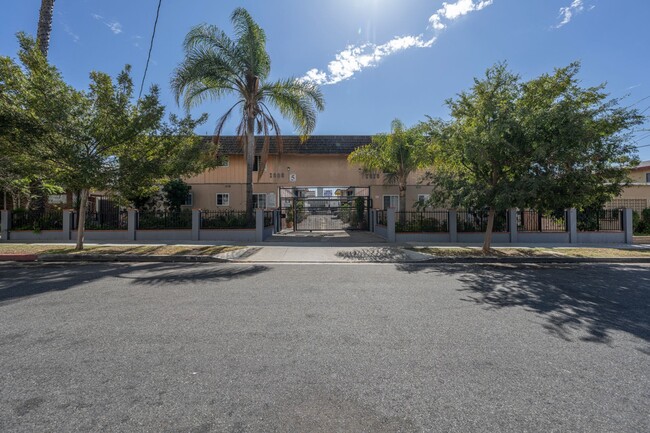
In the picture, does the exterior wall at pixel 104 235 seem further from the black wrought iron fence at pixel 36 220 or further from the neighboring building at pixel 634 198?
the neighboring building at pixel 634 198

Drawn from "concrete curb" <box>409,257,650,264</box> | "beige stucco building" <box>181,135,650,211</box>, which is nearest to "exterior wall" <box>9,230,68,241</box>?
"beige stucco building" <box>181,135,650,211</box>

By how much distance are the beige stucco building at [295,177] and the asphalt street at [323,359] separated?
1703 cm

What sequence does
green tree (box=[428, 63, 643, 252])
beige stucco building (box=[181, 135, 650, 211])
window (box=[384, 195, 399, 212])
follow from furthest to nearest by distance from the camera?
1. window (box=[384, 195, 399, 212])
2. beige stucco building (box=[181, 135, 650, 211])
3. green tree (box=[428, 63, 643, 252])

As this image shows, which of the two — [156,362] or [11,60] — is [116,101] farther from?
[156,362]

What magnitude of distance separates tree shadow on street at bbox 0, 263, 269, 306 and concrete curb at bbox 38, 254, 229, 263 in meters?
0.65

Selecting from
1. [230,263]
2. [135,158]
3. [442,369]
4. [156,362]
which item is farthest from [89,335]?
[135,158]

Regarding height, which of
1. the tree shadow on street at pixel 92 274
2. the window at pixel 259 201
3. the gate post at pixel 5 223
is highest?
the window at pixel 259 201

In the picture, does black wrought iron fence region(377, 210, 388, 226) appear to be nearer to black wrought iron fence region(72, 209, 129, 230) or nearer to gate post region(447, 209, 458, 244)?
gate post region(447, 209, 458, 244)

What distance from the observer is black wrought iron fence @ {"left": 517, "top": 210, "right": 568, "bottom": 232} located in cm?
1645

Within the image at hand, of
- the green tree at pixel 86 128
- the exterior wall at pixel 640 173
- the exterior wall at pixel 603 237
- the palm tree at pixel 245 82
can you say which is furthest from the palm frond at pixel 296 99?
the exterior wall at pixel 640 173

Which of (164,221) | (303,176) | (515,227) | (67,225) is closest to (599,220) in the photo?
(515,227)

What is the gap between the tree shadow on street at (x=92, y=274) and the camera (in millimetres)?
6801

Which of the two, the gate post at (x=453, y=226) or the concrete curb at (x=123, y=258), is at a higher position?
the gate post at (x=453, y=226)

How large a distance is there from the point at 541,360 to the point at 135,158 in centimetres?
1303
